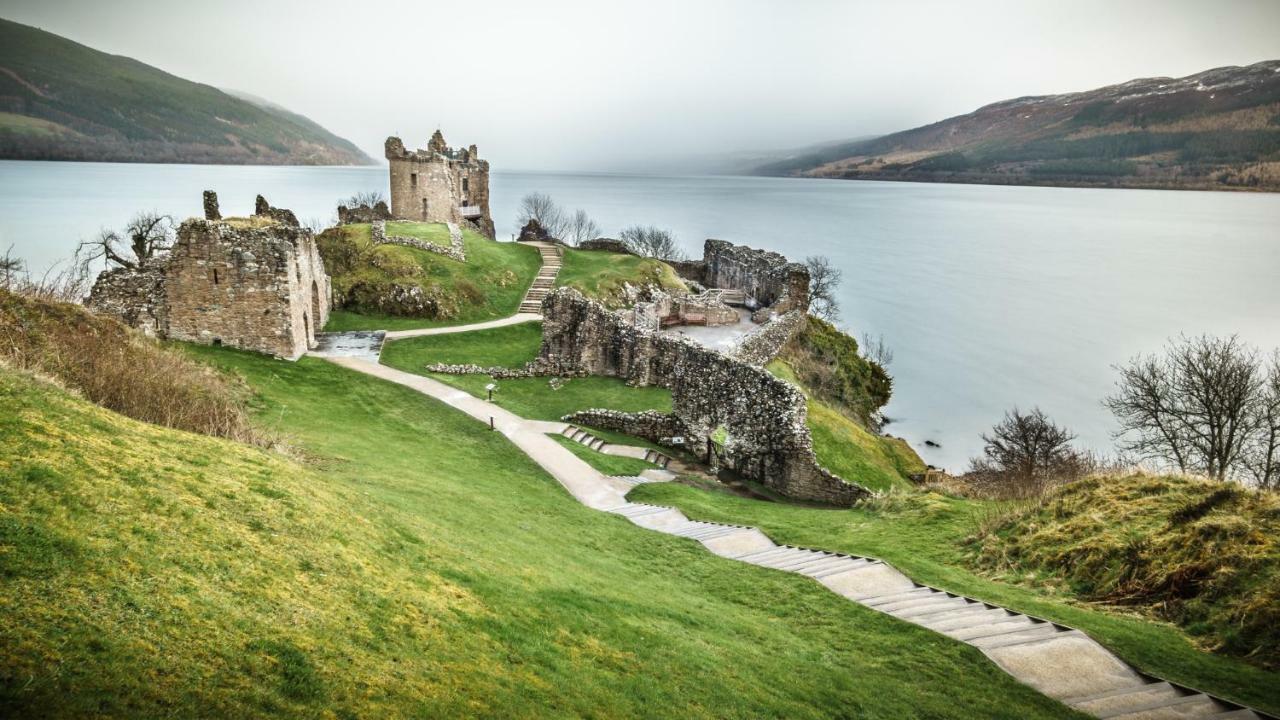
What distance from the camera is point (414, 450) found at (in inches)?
749

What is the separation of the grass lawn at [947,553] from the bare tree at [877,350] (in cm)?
4530

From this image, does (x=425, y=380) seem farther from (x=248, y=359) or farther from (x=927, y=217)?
(x=927, y=217)

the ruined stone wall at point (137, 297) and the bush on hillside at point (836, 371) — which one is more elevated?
the ruined stone wall at point (137, 297)

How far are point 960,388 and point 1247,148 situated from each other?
428ft

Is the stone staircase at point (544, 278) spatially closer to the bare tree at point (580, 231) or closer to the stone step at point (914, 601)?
the stone step at point (914, 601)

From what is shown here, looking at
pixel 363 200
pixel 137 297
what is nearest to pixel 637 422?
pixel 137 297

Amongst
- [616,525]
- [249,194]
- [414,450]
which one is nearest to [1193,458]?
[616,525]

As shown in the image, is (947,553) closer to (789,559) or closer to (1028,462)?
(789,559)

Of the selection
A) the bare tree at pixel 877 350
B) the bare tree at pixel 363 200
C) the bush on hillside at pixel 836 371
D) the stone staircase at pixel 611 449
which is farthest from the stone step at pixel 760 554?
the bare tree at pixel 363 200

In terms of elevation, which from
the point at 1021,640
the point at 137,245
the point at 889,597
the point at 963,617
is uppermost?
the point at 137,245

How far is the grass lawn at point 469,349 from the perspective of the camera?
32634 mm

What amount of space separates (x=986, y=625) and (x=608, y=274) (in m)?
41.0

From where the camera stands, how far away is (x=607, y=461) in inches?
909

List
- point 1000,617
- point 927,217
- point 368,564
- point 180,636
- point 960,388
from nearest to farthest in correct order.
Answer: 1. point 180,636
2. point 368,564
3. point 1000,617
4. point 960,388
5. point 927,217
